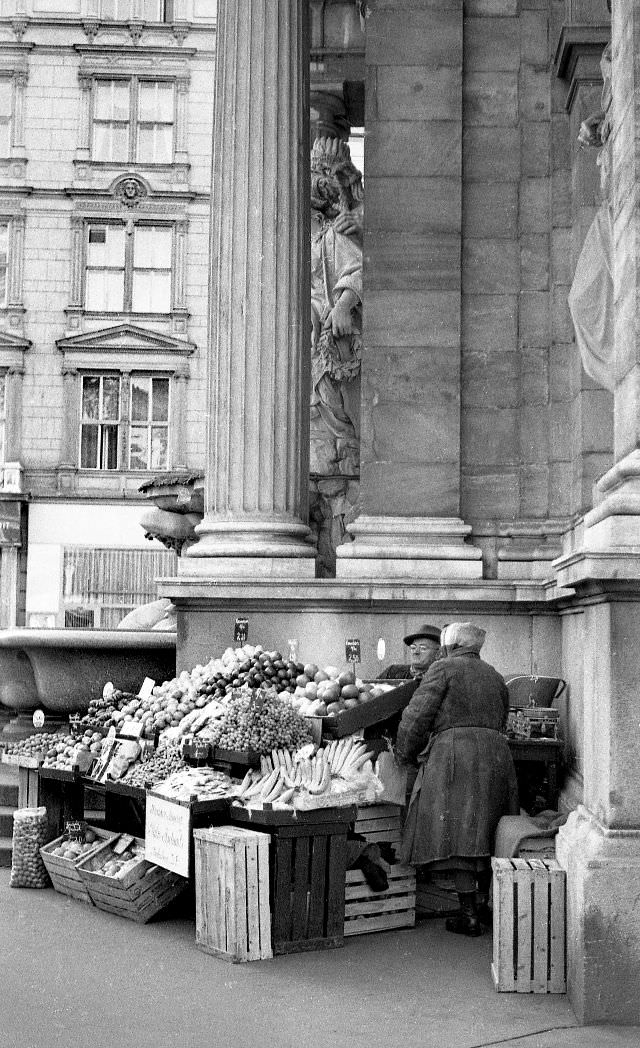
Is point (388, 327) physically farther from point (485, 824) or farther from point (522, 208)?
point (485, 824)

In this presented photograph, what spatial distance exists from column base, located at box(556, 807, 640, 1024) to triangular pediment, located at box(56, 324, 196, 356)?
33.9 metres

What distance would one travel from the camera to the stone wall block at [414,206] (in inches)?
537

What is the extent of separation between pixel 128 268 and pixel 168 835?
33561 mm

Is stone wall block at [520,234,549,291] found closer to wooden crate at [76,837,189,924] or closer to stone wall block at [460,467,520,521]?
stone wall block at [460,467,520,521]

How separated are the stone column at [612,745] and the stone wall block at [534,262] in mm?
5044

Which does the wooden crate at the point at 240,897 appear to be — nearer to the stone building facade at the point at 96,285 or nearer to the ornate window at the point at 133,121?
the stone building facade at the point at 96,285

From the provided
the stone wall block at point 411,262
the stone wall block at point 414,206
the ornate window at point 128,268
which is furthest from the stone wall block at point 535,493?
the ornate window at point 128,268

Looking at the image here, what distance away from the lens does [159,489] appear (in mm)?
15562

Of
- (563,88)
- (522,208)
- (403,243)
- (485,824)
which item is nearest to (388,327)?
(403,243)

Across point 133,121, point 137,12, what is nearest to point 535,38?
point 133,121

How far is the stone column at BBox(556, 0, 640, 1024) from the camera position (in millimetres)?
7367

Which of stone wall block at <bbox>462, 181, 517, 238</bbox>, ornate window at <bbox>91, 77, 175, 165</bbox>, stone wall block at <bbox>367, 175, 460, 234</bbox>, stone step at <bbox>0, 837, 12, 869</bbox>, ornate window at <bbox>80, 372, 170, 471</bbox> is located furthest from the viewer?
ornate window at <bbox>91, 77, 175, 165</bbox>

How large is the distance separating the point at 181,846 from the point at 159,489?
273 inches

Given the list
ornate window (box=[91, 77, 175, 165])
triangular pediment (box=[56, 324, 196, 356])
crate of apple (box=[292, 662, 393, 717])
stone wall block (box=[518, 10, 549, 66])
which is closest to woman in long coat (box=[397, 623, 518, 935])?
crate of apple (box=[292, 662, 393, 717])
